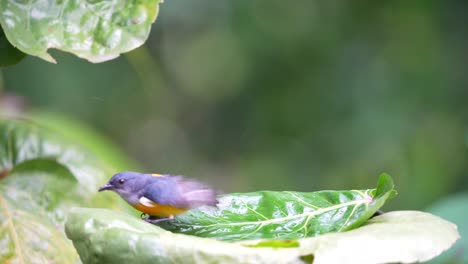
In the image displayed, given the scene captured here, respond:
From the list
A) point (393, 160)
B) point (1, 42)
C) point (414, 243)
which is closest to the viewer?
point (414, 243)

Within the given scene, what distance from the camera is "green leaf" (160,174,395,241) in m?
1.25

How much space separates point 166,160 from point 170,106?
17.3 inches

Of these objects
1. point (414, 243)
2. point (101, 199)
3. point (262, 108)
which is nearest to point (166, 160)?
point (262, 108)

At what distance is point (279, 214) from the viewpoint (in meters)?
1.31

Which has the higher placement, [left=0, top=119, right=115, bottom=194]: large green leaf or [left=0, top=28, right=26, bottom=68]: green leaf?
[left=0, top=28, right=26, bottom=68]: green leaf

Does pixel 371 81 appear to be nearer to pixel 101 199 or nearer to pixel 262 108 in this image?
pixel 262 108

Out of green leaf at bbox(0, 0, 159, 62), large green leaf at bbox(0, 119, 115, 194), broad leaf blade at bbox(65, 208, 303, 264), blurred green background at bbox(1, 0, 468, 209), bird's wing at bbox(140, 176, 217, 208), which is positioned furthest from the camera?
blurred green background at bbox(1, 0, 468, 209)

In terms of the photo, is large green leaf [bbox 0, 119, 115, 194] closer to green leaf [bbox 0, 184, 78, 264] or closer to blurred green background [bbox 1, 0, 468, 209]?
green leaf [bbox 0, 184, 78, 264]

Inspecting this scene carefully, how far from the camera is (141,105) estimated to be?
5.51 metres

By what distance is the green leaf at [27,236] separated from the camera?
1452mm

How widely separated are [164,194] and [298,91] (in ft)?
13.3

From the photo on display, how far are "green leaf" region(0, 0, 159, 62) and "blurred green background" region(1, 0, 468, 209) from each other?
3.43 metres

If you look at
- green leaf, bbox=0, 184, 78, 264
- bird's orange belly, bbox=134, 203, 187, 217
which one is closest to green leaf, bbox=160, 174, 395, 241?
bird's orange belly, bbox=134, 203, 187, 217

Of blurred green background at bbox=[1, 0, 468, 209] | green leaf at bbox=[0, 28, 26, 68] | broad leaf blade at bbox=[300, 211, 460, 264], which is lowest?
blurred green background at bbox=[1, 0, 468, 209]
